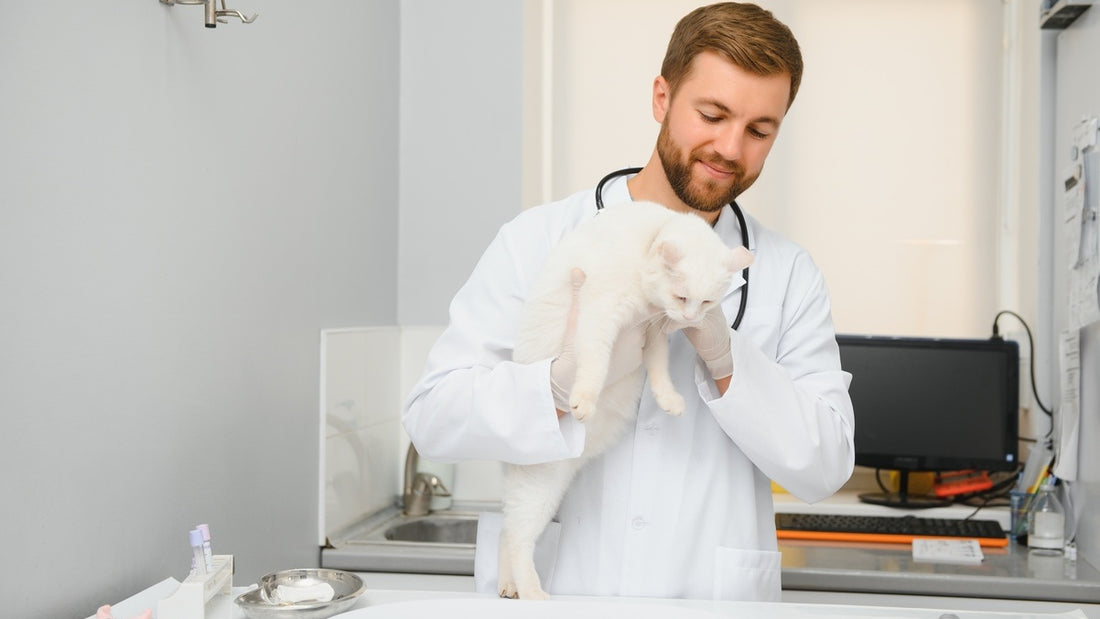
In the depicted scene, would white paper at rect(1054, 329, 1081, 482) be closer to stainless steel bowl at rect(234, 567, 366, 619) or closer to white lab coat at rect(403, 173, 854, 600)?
white lab coat at rect(403, 173, 854, 600)

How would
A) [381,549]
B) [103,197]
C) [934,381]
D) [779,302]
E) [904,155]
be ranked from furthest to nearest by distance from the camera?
[904,155] < [934,381] < [381,549] < [779,302] < [103,197]

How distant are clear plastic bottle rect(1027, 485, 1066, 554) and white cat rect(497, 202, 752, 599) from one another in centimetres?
156

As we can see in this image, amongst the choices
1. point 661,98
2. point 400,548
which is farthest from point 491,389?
point 400,548

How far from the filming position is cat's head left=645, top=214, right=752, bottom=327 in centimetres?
119

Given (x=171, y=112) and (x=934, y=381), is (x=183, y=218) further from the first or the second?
(x=934, y=381)

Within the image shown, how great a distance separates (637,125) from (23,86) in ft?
7.32

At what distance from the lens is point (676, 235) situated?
1.24m

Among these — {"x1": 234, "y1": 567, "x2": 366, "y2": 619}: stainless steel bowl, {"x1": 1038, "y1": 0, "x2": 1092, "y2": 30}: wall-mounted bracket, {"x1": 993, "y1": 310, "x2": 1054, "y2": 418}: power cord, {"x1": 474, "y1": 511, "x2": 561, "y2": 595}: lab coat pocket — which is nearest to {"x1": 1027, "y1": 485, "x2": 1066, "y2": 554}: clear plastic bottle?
{"x1": 993, "y1": 310, "x2": 1054, "y2": 418}: power cord

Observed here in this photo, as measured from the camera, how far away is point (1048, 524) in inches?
98.1

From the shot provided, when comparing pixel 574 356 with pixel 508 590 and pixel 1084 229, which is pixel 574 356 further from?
pixel 1084 229

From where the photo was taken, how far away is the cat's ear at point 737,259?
4.02ft

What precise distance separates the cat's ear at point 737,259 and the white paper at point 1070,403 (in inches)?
→ 62.1

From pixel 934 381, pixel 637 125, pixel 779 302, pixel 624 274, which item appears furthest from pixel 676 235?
pixel 637 125

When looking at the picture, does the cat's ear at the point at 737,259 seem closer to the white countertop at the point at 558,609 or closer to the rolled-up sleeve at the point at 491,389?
the rolled-up sleeve at the point at 491,389
